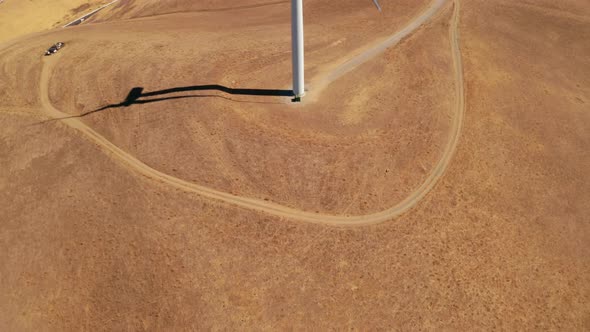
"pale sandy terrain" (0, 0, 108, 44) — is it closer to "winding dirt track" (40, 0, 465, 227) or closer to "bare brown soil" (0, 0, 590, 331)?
"bare brown soil" (0, 0, 590, 331)

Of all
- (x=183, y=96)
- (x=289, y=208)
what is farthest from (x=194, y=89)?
(x=289, y=208)

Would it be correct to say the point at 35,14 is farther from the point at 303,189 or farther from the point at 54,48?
the point at 303,189

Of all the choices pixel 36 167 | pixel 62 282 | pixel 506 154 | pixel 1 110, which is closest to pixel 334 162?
pixel 506 154

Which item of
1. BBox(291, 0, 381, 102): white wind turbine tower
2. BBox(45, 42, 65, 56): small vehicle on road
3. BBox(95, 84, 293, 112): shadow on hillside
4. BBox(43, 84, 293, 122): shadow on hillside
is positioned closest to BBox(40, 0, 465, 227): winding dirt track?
BBox(43, 84, 293, 122): shadow on hillside

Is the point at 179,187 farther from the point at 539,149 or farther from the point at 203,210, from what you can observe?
the point at 539,149

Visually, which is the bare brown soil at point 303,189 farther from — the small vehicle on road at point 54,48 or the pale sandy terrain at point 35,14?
the pale sandy terrain at point 35,14

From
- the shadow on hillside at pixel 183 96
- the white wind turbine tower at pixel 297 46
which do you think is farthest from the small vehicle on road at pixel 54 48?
the white wind turbine tower at pixel 297 46
